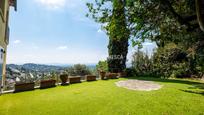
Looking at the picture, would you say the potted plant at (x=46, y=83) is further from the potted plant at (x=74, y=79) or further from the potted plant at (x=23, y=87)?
the potted plant at (x=74, y=79)

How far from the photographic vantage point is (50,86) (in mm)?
17031

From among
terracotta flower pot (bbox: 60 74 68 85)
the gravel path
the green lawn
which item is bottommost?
the green lawn

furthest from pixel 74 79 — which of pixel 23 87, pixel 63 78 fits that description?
pixel 23 87

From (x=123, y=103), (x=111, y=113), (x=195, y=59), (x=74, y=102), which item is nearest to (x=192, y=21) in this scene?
(x=111, y=113)

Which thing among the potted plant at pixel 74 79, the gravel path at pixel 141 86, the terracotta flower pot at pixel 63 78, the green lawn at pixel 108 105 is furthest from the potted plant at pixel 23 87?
the gravel path at pixel 141 86

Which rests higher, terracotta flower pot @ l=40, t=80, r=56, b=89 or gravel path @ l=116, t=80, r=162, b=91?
terracotta flower pot @ l=40, t=80, r=56, b=89

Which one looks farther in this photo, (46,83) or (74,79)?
(74,79)

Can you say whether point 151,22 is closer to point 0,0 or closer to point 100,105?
point 100,105

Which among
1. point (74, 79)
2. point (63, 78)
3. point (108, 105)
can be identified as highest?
point (63, 78)

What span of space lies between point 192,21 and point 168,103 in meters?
5.66

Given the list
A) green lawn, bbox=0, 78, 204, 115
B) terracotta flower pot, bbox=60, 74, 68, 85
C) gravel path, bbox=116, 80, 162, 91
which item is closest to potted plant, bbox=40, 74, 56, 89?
terracotta flower pot, bbox=60, 74, 68, 85

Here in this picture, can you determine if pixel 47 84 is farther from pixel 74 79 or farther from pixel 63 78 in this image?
pixel 74 79

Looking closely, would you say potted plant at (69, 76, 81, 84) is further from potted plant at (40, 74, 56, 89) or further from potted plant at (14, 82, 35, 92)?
potted plant at (14, 82, 35, 92)

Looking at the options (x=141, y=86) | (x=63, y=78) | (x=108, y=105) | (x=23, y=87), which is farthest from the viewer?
(x=63, y=78)
